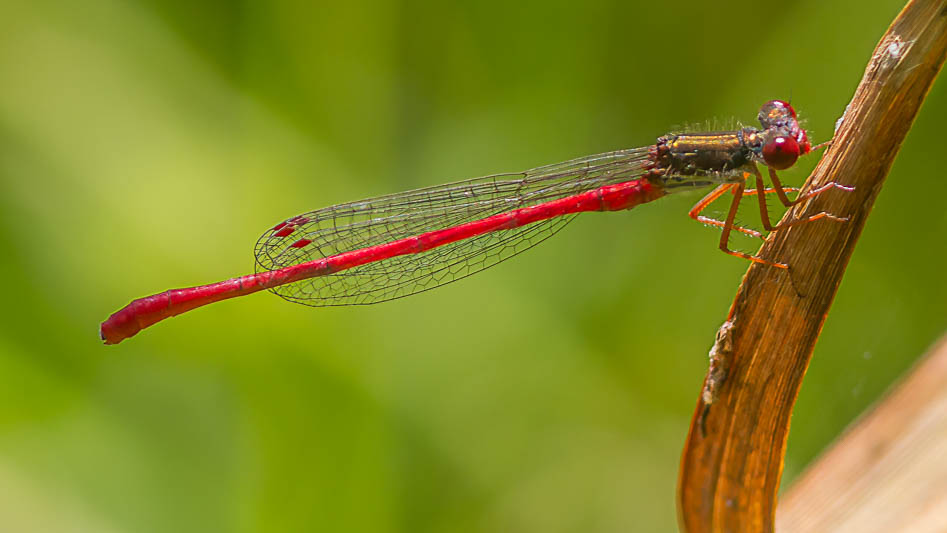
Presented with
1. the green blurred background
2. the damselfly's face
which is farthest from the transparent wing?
the damselfly's face

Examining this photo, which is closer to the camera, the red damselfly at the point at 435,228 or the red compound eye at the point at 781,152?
the red compound eye at the point at 781,152

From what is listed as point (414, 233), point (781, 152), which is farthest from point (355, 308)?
point (781, 152)

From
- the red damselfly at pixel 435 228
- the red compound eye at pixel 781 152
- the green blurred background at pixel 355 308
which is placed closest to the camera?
the red compound eye at pixel 781 152

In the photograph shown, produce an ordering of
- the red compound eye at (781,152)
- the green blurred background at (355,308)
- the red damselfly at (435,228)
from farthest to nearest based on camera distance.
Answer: the green blurred background at (355,308) → the red damselfly at (435,228) → the red compound eye at (781,152)

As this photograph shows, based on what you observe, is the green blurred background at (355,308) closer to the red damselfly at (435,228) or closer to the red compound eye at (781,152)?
the red damselfly at (435,228)

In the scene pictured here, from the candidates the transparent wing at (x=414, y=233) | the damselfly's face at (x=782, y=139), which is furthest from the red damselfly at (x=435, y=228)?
the damselfly's face at (x=782, y=139)

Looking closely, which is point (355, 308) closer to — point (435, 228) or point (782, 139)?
point (435, 228)

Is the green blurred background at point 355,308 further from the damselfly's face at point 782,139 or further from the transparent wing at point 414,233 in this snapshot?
the damselfly's face at point 782,139

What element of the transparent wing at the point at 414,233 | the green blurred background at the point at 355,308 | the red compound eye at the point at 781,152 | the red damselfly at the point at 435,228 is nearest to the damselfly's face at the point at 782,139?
the red compound eye at the point at 781,152
